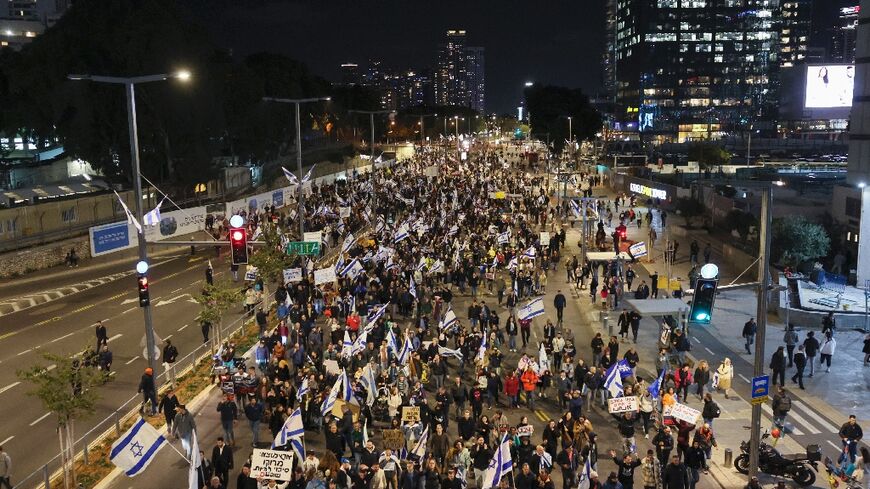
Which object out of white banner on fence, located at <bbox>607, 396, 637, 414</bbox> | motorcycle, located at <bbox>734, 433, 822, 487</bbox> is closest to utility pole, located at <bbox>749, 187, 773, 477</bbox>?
motorcycle, located at <bbox>734, 433, 822, 487</bbox>

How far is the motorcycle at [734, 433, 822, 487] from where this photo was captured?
1611cm

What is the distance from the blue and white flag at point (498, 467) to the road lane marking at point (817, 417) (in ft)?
31.9

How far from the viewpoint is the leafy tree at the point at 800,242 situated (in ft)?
123

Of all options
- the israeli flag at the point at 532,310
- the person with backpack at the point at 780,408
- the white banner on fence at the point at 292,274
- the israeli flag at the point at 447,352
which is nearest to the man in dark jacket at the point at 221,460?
the israeli flag at the point at 447,352

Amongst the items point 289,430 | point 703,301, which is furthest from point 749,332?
point 289,430

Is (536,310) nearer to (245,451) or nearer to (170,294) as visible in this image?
(245,451)

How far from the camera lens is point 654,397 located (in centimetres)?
1927

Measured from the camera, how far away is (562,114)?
118688mm

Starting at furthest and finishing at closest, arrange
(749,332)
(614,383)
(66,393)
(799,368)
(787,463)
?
(749,332) → (799,368) → (614,383) → (787,463) → (66,393)

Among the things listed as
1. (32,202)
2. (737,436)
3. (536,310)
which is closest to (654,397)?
(737,436)

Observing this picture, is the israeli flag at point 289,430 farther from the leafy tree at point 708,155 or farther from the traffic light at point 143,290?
the leafy tree at point 708,155

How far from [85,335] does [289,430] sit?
52.5ft

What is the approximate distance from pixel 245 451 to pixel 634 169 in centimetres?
8013

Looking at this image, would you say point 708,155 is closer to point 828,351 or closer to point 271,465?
point 828,351
